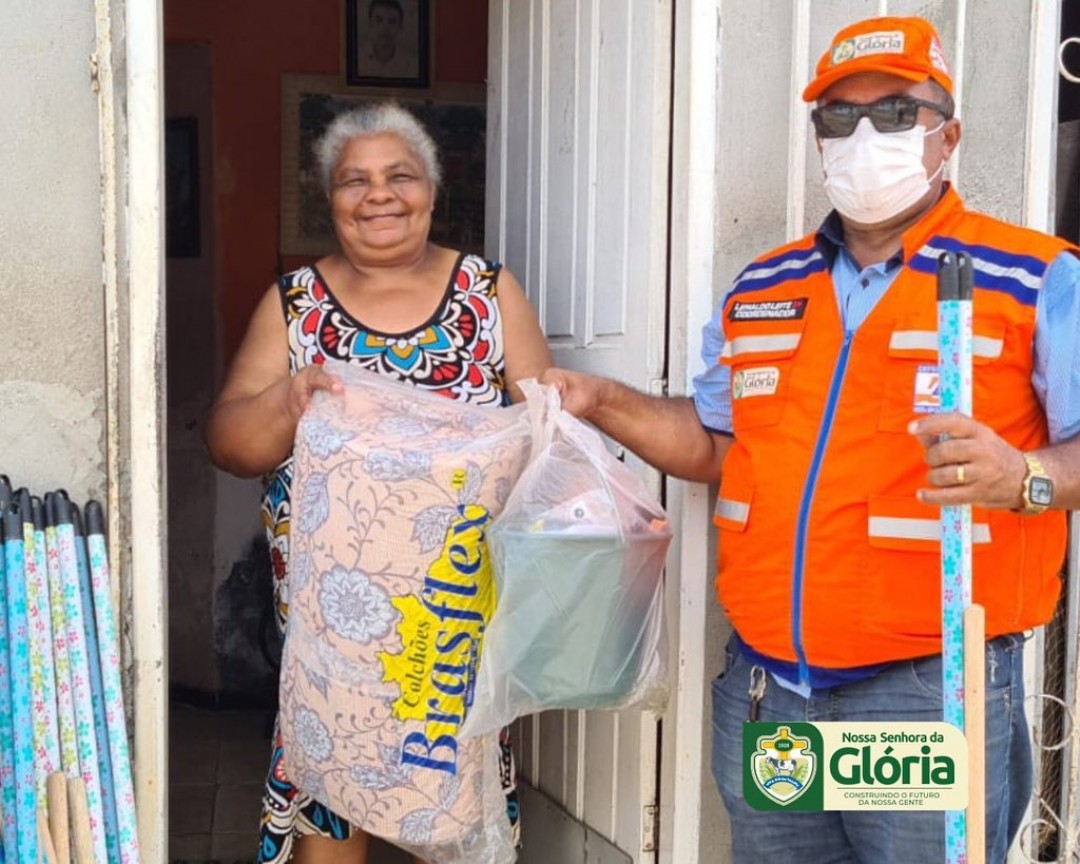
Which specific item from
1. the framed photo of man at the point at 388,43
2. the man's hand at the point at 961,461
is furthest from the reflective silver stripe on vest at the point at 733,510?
the framed photo of man at the point at 388,43

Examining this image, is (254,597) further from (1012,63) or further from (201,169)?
(1012,63)

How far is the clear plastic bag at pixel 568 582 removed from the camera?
2.47 m

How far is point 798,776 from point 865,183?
3.31 ft

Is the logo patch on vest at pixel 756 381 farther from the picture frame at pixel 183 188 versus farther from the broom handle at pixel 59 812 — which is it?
the picture frame at pixel 183 188

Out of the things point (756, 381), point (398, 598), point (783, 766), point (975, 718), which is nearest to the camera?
point (975, 718)

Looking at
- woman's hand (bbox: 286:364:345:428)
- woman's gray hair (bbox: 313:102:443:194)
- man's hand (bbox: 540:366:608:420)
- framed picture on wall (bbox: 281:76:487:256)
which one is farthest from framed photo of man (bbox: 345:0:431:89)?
man's hand (bbox: 540:366:608:420)

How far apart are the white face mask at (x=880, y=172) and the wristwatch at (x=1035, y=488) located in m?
0.54

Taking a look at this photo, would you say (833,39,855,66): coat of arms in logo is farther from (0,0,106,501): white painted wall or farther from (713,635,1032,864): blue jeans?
(0,0,106,501): white painted wall

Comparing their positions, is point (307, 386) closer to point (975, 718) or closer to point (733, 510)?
point (733, 510)

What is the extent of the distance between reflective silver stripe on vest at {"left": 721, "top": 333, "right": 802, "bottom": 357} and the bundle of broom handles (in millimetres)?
1240

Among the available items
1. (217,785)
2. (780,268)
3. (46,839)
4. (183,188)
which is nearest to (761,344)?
(780,268)

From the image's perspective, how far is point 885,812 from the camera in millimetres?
2262

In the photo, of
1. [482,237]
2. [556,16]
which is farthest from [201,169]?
[556,16]

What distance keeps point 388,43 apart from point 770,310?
350 cm
